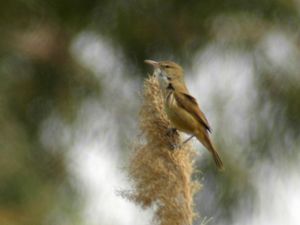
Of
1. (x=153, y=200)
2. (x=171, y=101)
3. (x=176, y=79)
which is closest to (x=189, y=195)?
(x=153, y=200)

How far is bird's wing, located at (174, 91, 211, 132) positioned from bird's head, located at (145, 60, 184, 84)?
0.31 feet

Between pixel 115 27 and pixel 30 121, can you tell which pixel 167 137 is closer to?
pixel 30 121

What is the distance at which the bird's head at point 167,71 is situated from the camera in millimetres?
4344

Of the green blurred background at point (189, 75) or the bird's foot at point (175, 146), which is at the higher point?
the green blurred background at point (189, 75)

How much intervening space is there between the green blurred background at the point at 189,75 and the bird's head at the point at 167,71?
1.14ft

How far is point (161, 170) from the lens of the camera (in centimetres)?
310

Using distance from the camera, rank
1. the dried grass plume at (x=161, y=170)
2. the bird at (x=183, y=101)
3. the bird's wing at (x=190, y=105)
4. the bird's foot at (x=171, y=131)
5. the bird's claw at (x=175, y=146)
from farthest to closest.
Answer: the bird's wing at (x=190, y=105), the bird at (x=183, y=101), the bird's foot at (x=171, y=131), the bird's claw at (x=175, y=146), the dried grass plume at (x=161, y=170)

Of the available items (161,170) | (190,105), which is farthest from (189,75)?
(161,170)

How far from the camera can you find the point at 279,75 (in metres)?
4.86

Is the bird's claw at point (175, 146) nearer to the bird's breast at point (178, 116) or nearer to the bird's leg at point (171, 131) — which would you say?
the bird's leg at point (171, 131)

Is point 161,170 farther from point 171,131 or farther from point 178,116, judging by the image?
point 178,116

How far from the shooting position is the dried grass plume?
114 inches

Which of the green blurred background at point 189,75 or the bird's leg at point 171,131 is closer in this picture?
the bird's leg at point 171,131

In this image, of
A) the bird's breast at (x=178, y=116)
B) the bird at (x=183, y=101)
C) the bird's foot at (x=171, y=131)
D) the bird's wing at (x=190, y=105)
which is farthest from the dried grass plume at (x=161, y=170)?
the bird's wing at (x=190, y=105)
